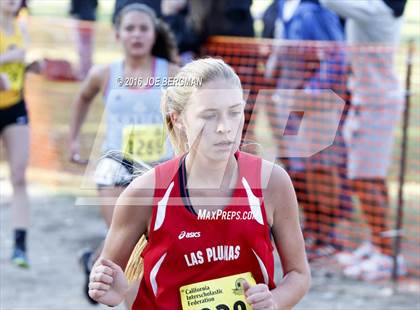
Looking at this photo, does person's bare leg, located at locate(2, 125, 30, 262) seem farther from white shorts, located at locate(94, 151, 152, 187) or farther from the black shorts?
white shorts, located at locate(94, 151, 152, 187)

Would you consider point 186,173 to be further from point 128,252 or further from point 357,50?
point 357,50

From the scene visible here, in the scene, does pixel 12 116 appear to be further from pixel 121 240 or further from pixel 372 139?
pixel 121 240

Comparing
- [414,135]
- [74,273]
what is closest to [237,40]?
[74,273]

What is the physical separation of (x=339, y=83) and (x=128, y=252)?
12.4ft

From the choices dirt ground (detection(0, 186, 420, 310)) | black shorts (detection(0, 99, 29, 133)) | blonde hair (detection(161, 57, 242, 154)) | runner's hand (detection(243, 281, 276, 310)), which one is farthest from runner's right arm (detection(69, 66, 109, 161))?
runner's hand (detection(243, 281, 276, 310))

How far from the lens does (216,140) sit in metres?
2.92

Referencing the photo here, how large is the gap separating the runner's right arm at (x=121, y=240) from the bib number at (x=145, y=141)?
2.25m

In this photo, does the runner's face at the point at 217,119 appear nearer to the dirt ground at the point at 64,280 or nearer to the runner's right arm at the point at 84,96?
the dirt ground at the point at 64,280

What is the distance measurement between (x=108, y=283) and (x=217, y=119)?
60cm

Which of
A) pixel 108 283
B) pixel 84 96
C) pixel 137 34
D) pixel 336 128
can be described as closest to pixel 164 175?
pixel 108 283

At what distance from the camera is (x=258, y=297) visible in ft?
9.18

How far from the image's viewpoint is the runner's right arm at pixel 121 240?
2889 mm

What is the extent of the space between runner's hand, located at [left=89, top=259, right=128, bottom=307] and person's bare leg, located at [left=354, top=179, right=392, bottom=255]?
362cm

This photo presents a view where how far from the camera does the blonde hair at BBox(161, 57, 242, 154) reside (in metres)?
3.01
